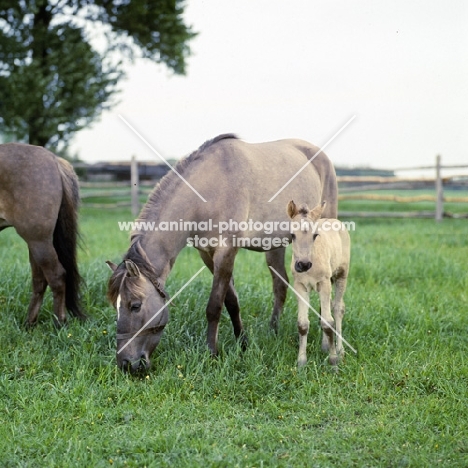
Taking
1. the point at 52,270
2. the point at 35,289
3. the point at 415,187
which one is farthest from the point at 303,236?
the point at 415,187

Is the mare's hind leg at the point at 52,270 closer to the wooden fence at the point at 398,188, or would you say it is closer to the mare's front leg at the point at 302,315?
the mare's front leg at the point at 302,315

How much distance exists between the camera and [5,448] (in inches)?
137

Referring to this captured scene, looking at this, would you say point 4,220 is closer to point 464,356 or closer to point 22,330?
point 22,330

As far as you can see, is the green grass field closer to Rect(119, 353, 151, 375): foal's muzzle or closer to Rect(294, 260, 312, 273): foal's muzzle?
Rect(119, 353, 151, 375): foal's muzzle

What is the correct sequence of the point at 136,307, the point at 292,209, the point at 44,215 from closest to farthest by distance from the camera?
the point at 136,307 < the point at 292,209 < the point at 44,215

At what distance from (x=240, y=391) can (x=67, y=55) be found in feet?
50.9

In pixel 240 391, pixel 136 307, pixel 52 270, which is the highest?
pixel 52 270

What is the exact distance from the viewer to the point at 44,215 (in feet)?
18.0

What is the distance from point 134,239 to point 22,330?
1872mm

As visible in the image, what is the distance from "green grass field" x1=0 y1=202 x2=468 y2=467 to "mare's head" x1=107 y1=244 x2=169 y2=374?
178 mm

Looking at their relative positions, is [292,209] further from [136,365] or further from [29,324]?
[29,324]

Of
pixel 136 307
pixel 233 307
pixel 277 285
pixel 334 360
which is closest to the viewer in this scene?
pixel 136 307

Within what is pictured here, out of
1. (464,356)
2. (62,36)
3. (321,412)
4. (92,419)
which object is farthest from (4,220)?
(62,36)

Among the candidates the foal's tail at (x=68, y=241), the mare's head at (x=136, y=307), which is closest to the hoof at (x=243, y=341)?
the mare's head at (x=136, y=307)
